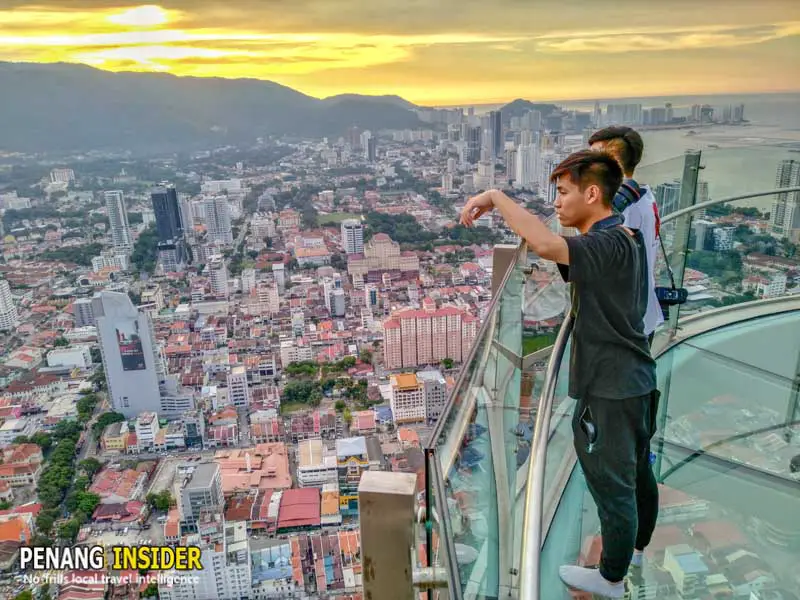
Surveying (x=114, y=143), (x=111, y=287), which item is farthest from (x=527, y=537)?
(x=114, y=143)

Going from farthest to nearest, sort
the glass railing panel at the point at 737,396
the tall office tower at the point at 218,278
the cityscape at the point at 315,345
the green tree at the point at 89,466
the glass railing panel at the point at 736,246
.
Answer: the tall office tower at the point at 218,278 → the green tree at the point at 89,466 → the glass railing panel at the point at 736,246 → the glass railing panel at the point at 737,396 → the cityscape at the point at 315,345

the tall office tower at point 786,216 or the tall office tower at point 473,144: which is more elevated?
the tall office tower at point 786,216

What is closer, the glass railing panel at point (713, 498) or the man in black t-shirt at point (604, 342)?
the man in black t-shirt at point (604, 342)

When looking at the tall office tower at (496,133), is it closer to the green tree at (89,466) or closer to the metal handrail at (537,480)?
the green tree at (89,466)

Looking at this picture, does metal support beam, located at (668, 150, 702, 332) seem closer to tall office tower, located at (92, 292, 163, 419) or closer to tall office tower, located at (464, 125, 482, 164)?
tall office tower, located at (92, 292, 163, 419)

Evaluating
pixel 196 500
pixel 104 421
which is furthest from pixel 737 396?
pixel 104 421

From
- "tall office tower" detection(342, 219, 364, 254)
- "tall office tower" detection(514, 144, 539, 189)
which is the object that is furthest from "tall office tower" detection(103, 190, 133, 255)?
"tall office tower" detection(514, 144, 539, 189)

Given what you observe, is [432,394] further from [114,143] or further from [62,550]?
[114,143]

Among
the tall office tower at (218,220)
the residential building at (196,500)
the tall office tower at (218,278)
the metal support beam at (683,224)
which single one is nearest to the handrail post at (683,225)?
the metal support beam at (683,224)
